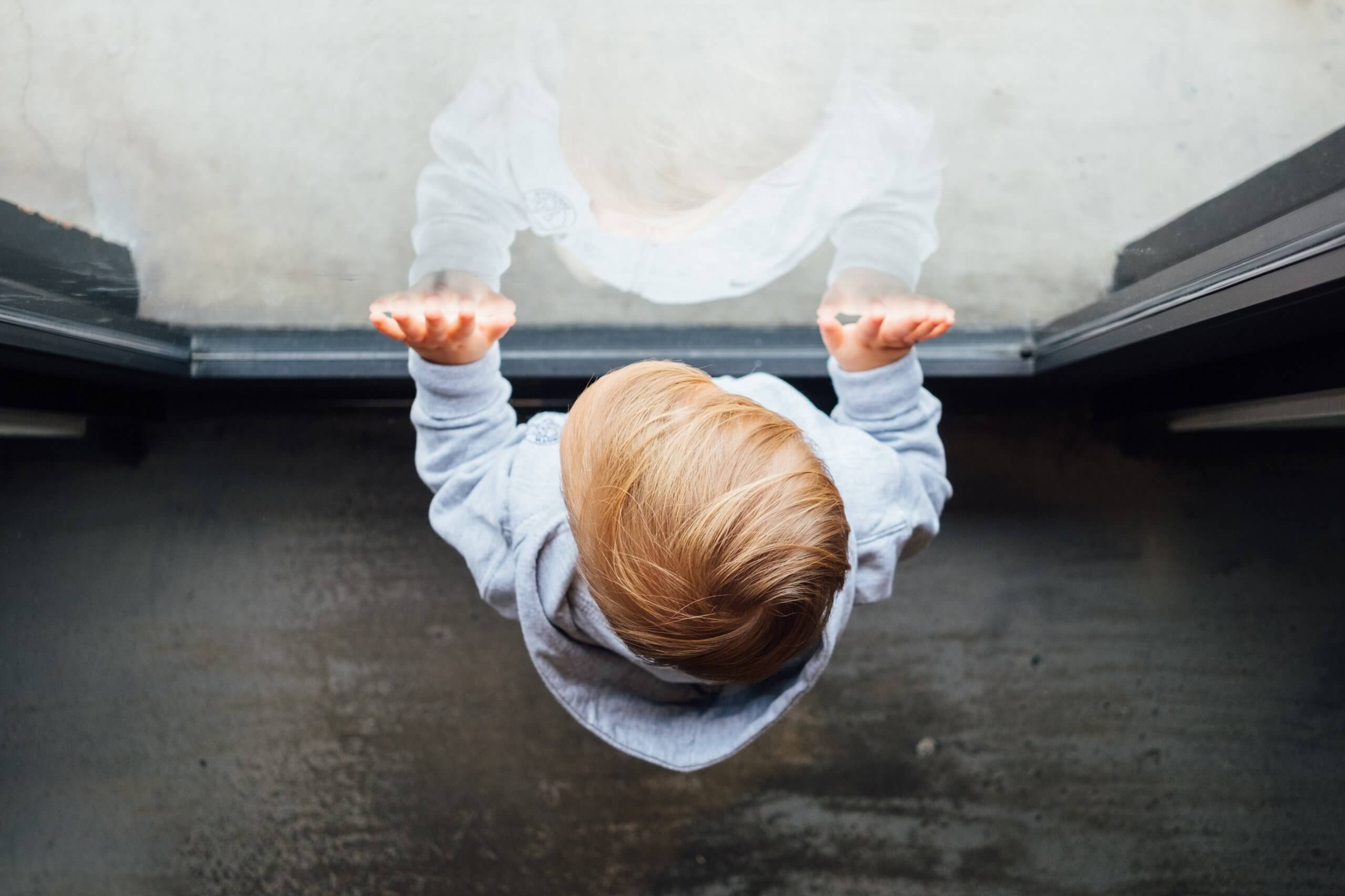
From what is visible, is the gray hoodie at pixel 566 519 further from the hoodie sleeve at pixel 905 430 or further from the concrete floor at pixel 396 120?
the concrete floor at pixel 396 120

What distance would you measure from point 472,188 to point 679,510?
0.46m

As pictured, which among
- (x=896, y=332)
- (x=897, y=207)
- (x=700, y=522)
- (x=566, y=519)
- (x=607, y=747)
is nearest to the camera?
(x=700, y=522)

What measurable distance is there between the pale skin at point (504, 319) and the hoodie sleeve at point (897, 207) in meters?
0.02

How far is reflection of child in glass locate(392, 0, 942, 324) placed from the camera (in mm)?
717

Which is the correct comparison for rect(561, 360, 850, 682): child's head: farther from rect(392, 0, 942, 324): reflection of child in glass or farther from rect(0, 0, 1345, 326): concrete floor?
rect(0, 0, 1345, 326): concrete floor

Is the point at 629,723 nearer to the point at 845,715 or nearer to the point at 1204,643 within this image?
the point at 845,715

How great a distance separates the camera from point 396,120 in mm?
750

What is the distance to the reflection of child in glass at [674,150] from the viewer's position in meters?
0.72

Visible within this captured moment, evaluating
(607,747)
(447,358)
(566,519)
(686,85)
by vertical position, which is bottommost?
(607,747)

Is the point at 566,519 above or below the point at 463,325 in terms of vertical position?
below

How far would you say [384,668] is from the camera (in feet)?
3.59

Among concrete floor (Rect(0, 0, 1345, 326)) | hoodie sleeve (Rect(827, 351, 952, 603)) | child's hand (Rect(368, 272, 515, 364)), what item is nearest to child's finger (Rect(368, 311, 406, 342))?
child's hand (Rect(368, 272, 515, 364))

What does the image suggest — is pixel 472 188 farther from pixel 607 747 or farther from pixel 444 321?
pixel 607 747

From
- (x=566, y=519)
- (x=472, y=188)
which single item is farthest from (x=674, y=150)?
(x=566, y=519)
